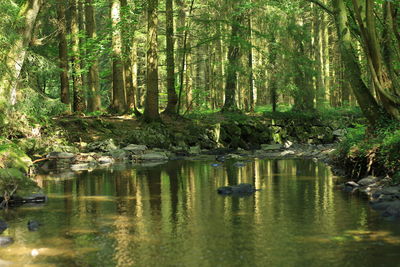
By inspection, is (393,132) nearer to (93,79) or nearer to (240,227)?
(240,227)

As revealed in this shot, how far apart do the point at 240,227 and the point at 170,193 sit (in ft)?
13.9

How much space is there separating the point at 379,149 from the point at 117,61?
16.2 meters

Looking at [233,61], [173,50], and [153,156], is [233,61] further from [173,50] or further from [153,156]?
[153,156]

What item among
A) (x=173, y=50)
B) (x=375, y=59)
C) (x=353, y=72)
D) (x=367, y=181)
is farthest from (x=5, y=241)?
(x=173, y=50)

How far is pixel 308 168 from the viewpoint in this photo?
59.8ft

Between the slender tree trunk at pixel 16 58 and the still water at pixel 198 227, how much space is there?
4.00m

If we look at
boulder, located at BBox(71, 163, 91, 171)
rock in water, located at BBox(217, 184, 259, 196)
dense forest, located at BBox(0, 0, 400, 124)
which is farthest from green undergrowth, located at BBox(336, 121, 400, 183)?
boulder, located at BBox(71, 163, 91, 171)

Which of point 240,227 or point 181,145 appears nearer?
point 240,227

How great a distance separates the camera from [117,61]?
85.7ft

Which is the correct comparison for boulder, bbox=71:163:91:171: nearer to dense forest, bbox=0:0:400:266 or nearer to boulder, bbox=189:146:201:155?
dense forest, bbox=0:0:400:266

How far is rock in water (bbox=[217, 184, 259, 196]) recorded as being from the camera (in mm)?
12859

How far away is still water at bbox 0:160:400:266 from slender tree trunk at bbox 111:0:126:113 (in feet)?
38.7

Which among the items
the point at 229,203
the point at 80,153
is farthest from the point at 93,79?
the point at 229,203

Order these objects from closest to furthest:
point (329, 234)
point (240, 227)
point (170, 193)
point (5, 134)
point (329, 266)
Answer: point (329, 266), point (329, 234), point (240, 227), point (170, 193), point (5, 134)
